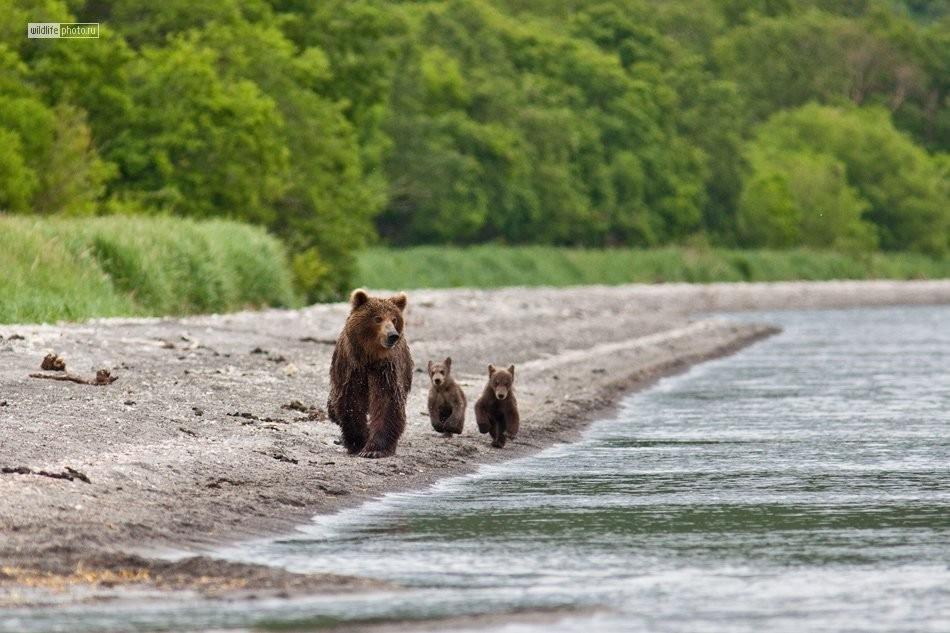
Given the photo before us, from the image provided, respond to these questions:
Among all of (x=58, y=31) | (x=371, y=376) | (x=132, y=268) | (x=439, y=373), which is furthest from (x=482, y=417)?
(x=58, y=31)

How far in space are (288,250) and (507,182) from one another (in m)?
34.7

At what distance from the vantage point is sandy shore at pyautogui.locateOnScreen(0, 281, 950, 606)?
11797mm

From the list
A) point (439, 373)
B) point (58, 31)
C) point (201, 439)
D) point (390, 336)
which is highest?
point (58, 31)

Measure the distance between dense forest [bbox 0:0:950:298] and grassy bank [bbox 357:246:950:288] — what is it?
188 cm

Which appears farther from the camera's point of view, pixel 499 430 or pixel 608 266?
pixel 608 266

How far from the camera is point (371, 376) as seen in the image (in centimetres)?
1648

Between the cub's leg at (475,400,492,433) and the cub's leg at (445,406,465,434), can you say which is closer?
the cub's leg at (445,406,465,434)

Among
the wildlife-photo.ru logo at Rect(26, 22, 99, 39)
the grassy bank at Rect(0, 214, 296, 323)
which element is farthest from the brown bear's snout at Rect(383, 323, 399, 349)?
the wildlife-photo.ru logo at Rect(26, 22, 99, 39)

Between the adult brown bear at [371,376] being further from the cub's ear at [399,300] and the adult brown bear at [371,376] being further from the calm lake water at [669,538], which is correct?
the calm lake water at [669,538]

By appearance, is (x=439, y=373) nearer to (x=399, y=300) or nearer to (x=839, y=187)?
(x=399, y=300)

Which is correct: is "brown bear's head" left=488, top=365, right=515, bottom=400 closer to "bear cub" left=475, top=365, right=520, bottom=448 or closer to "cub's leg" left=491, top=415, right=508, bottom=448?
"bear cub" left=475, top=365, right=520, bottom=448

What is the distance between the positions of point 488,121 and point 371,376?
6676cm

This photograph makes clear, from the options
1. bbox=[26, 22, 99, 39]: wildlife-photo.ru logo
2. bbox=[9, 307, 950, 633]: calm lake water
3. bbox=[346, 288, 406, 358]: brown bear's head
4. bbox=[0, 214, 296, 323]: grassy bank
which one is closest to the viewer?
bbox=[9, 307, 950, 633]: calm lake water

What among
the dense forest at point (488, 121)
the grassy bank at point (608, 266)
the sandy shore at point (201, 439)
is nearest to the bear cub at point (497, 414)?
the sandy shore at point (201, 439)
